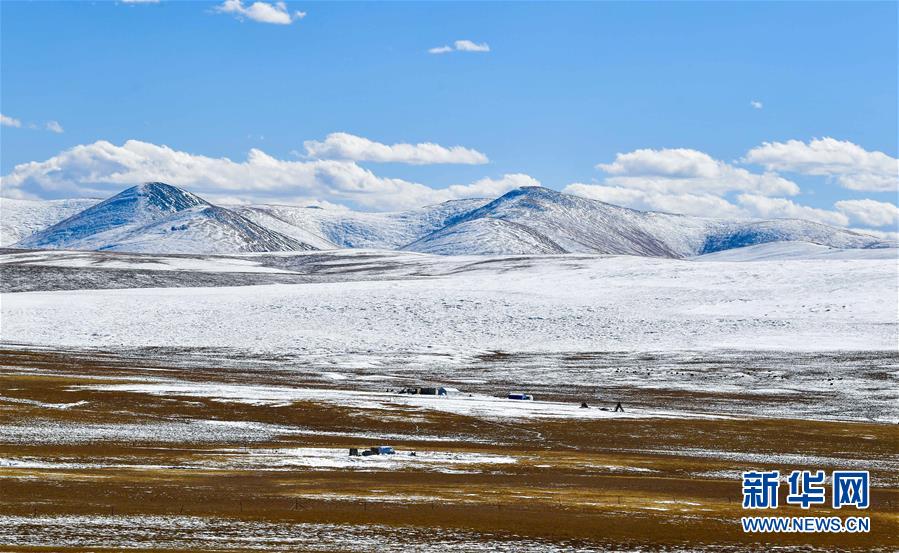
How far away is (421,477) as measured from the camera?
40031 millimetres

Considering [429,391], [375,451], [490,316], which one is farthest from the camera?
[490,316]

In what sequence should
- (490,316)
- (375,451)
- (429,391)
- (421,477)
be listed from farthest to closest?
(490,316) < (429,391) < (375,451) < (421,477)

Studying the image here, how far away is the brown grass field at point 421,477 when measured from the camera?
3023cm

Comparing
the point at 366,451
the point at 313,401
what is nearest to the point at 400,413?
the point at 313,401

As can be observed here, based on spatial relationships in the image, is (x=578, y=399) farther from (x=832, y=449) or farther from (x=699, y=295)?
(x=699, y=295)

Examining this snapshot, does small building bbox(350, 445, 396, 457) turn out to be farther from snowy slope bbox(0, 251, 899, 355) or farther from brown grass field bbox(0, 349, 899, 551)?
snowy slope bbox(0, 251, 899, 355)

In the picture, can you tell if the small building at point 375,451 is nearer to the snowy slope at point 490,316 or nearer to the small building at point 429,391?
the small building at point 429,391

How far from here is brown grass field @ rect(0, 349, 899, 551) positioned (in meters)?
30.2

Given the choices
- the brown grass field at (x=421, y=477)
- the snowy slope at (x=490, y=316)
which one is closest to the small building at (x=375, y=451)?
the brown grass field at (x=421, y=477)

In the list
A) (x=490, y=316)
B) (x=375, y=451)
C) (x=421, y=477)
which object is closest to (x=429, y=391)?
(x=375, y=451)

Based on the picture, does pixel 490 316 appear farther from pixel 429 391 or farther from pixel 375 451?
pixel 375 451

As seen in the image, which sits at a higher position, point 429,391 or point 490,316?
point 490,316

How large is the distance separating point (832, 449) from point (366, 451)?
2252 centimetres

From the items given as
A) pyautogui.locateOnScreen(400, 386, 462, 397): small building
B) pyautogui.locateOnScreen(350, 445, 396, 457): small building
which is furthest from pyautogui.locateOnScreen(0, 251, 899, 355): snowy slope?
pyautogui.locateOnScreen(350, 445, 396, 457): small building
